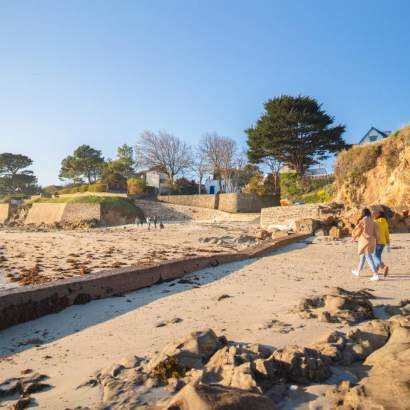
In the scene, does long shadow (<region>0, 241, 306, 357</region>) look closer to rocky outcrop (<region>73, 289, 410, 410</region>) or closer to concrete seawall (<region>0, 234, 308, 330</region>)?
concrete seawall (<region>0, 234, 308, 330</region>)

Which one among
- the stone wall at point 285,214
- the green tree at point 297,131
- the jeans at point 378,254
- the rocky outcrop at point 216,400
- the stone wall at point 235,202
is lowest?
the rocky outcrop at point 216,400

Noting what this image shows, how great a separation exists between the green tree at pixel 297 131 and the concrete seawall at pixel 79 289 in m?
28.3

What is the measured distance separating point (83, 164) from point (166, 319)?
215 feet

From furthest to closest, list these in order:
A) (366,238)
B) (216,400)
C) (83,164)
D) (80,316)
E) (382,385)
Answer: (83,164)
(366,238)
(80,316)
(382,385)
(216,400)

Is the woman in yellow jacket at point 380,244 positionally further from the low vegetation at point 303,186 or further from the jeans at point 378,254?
the low vegetation at point 303,186

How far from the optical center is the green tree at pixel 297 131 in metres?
34.3

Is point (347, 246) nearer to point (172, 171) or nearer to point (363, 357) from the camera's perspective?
point (363, 357)

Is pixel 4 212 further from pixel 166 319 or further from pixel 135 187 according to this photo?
pixel 166 319

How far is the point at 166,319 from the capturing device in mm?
5059

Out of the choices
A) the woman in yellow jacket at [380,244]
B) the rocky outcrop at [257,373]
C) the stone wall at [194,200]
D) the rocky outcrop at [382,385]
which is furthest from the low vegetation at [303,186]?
the rocky outcrop at [382,385]

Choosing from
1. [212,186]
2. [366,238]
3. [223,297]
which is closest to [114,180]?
[212,186]

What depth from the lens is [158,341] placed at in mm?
4207

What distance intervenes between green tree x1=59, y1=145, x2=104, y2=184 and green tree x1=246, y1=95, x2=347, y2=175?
39103 millimetres

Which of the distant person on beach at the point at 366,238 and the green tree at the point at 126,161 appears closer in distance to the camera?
the distant person on beach at the point at 366,238
